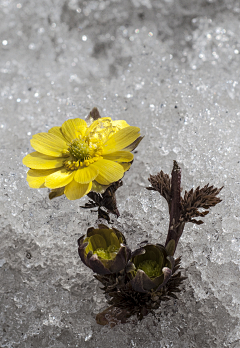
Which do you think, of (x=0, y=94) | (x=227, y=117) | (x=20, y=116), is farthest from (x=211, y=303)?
(x=0, y=94)

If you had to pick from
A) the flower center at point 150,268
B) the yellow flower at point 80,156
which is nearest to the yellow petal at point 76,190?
the yellow flower at point 80,156

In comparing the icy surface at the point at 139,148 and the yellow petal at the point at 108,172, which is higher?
the yellow petal at the point at 108,172

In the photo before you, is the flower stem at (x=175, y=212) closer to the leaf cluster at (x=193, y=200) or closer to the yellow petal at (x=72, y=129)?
the leaf cluster at (x=193, y=200)

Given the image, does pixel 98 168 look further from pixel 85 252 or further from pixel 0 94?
pixel 0 94

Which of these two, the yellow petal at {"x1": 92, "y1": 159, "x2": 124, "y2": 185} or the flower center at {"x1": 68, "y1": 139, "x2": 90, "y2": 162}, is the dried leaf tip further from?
the flower center at {"x1": 68, "y1": 139, "x2": 90, "y2": 162}

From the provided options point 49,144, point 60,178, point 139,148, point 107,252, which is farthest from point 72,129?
point 139,148

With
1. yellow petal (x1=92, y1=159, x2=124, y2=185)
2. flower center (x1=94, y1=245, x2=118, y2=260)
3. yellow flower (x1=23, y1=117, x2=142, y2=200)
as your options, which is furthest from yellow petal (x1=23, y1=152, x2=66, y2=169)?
flower center (x1=94, y1=245, x2=118, y2=260)

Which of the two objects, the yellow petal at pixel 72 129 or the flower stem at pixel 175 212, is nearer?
the flower stem at pixel 175 212
